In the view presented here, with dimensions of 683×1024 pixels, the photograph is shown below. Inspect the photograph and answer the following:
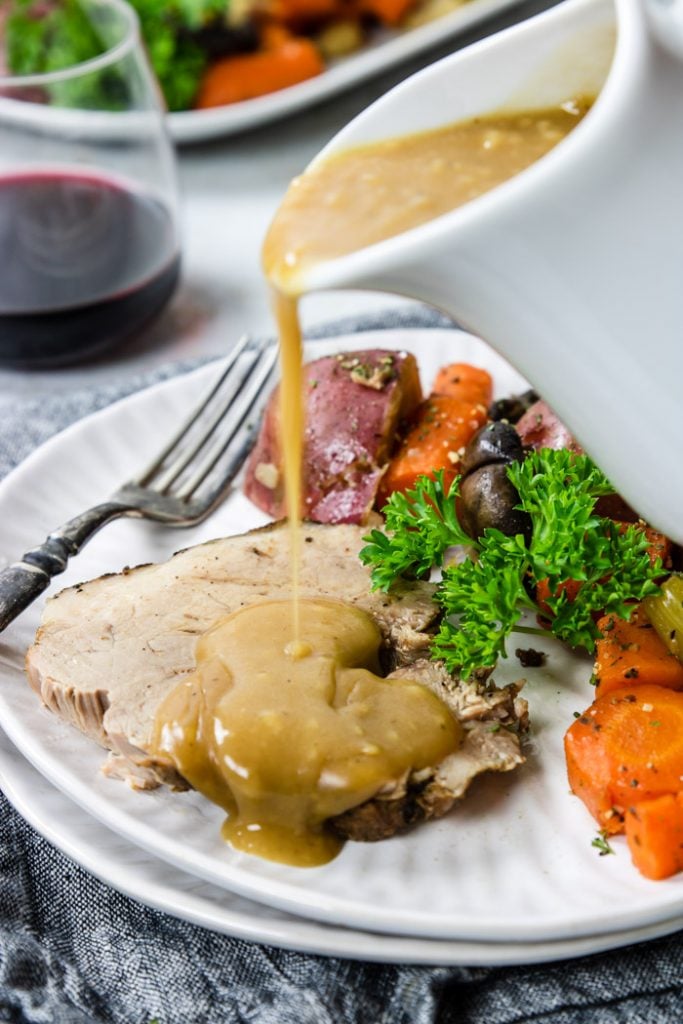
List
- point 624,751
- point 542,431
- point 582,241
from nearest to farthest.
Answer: point 582,241 < point 624,751 < point 542,431

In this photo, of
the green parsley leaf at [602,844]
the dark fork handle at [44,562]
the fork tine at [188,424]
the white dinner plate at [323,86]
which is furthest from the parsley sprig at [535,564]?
the white dinner plate at [323,86]

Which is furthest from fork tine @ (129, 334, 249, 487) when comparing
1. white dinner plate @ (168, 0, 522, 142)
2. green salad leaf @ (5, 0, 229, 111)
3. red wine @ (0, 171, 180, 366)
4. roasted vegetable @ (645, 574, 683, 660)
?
white dinner plate @ (168, 0, 522, 142)

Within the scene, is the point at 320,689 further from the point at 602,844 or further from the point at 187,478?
the point at 187,478

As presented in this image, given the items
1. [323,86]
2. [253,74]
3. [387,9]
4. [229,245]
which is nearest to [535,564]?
[229,245]

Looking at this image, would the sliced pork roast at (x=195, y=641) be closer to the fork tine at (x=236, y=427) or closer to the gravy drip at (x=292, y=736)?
the gravy drip at (x=292, y=736)

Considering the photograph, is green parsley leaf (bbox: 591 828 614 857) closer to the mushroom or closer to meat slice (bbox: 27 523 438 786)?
meat slice (bbox: 27 523 438 786)

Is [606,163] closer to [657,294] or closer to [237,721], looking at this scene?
[657,294]
